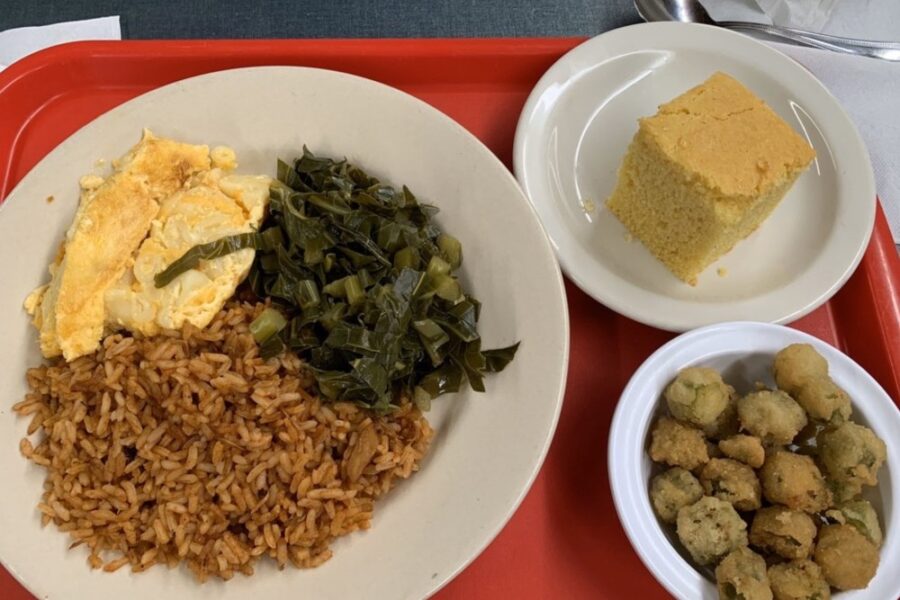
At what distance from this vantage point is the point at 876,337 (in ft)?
6.66

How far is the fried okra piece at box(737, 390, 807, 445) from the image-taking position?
1648 millimetres

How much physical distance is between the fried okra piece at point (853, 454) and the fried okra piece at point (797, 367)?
0.44 feet

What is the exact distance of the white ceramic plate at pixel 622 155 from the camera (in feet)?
6.48

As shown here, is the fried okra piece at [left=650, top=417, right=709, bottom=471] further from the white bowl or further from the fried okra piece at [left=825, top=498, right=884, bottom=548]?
the fried okra piece at [left=825, top=498, right=884, bottom=548]

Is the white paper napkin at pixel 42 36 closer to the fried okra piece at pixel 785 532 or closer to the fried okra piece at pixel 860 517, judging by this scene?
the fried okra piece at pixel 785 532

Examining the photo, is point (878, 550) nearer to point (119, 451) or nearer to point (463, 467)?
point (463, 467)

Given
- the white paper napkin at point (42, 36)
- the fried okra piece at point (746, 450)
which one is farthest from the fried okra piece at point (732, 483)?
the white paper napkin at point (42, 36)

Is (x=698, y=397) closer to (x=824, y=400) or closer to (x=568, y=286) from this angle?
(x=824, y=400)

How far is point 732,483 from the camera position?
1.63 metres

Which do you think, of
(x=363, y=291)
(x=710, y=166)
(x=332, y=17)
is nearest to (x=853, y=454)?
(x=710, y=166)

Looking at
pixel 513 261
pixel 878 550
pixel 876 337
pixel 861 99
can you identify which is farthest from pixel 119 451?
pixel 861 99

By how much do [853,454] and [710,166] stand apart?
77 centimetres

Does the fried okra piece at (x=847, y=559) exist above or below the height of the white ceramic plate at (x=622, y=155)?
below

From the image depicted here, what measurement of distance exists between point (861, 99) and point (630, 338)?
4.12ft
